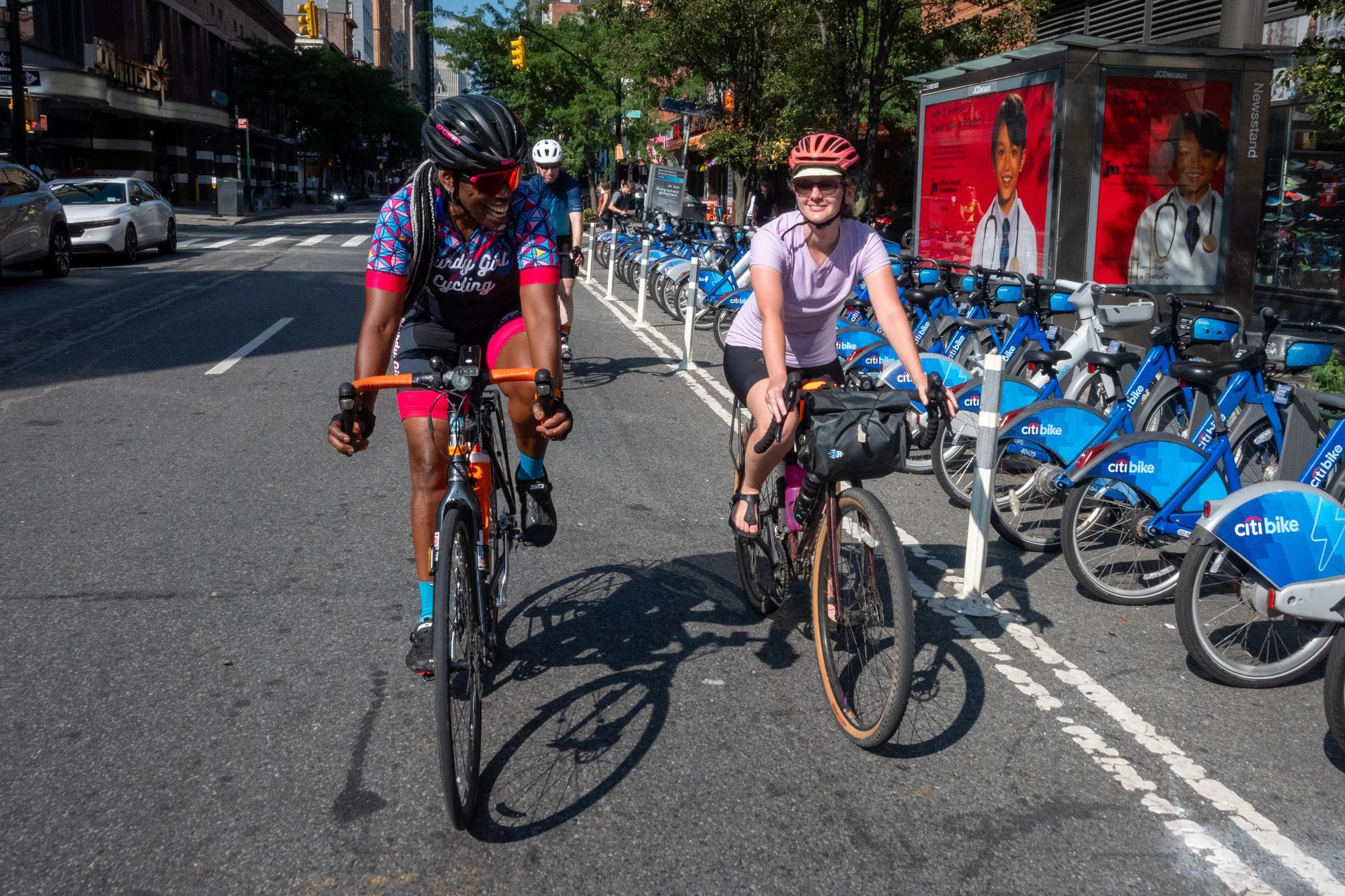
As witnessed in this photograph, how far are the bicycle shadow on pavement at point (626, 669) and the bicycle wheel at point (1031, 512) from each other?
1251 millimetres

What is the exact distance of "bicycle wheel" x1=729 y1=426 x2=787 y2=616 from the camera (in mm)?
4906

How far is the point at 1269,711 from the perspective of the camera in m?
4.46

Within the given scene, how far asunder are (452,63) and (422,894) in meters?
51.8

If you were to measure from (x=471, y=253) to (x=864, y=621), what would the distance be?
1.73 meters

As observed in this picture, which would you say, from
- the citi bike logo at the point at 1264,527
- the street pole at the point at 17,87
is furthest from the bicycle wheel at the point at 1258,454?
the street pole at the point at 17,87

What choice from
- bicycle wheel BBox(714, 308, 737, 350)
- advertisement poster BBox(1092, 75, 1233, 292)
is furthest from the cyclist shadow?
bicycle wheel BBox(714, 308, 737, 350)

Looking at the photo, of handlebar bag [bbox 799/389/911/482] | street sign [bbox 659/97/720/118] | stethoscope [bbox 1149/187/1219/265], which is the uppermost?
street sign [bbox 659/97/720/118]

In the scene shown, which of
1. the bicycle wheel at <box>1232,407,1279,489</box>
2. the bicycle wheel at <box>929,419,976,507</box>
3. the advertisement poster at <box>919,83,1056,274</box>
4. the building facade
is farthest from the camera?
the building facade

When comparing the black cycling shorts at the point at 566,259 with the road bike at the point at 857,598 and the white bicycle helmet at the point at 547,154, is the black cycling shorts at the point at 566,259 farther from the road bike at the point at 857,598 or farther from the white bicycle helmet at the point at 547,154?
the road bike at the point at 857,598

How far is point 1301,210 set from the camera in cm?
1559

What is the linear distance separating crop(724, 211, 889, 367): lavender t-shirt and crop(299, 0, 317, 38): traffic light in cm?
3843

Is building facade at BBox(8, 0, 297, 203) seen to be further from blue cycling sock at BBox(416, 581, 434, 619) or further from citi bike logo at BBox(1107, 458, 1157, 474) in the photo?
citi bike logo at BBox(1107, 458, 1157, 474)

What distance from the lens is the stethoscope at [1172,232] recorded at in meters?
12.8

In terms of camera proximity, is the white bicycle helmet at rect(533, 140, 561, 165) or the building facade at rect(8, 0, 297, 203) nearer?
the white bicycle helmet at rect(533, 140, 561, 165)
